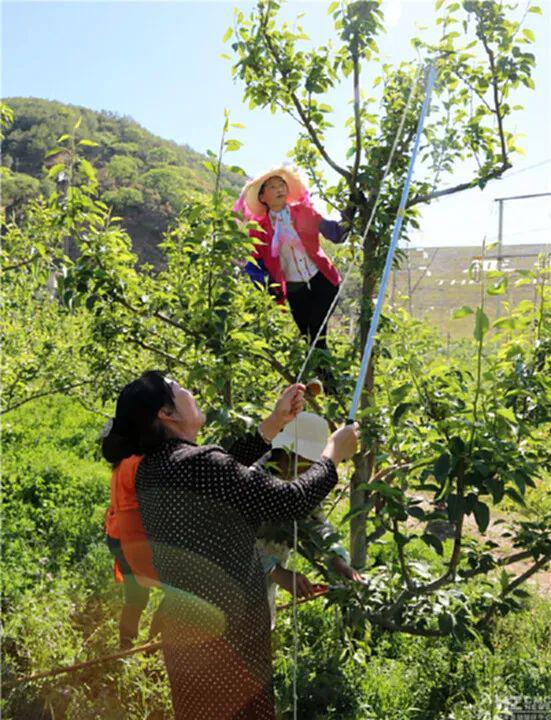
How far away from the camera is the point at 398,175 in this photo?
2.96m

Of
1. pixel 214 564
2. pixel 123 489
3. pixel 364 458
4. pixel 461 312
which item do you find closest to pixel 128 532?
pixel 123 489

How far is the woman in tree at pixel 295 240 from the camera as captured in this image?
3.06m

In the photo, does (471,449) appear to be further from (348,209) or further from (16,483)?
(16,483)

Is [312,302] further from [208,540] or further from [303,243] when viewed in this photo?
[208,540]

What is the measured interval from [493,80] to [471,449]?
66.2 inches

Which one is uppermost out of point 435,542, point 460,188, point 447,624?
point 460,188

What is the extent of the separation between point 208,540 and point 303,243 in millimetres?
1860

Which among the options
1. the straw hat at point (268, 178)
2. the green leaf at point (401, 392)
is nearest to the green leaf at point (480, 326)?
the green leaf at point (401, 392)

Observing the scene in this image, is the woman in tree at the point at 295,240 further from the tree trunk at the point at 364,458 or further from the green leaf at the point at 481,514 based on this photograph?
the green leaf at the point at 481,514

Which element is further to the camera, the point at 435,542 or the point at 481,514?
the point at 435,542

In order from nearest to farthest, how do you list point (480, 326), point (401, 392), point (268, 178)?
point (480, 326), point (401, 392), point (268, 178)

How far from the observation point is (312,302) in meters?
3.24

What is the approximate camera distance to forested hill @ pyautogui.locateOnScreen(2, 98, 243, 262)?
33844 millimetres

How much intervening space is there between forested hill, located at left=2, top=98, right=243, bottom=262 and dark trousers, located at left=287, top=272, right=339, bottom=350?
93.0ft
